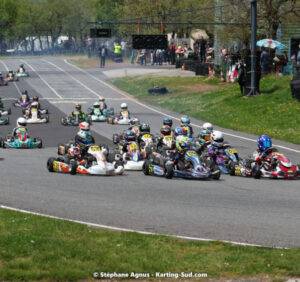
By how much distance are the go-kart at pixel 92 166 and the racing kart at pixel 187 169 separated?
40.8 inches

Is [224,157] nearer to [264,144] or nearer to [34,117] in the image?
[264,144]

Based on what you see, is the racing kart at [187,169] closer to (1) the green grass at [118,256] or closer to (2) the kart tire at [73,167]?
(2) the kart tire at [73,167]

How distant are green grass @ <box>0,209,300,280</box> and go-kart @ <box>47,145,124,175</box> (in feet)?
23.5

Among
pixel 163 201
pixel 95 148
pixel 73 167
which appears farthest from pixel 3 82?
pixel 163 201

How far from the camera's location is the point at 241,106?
129 ft

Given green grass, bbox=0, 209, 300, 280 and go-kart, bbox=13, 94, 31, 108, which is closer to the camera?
green grass, bbox=0, 209, 300, 280

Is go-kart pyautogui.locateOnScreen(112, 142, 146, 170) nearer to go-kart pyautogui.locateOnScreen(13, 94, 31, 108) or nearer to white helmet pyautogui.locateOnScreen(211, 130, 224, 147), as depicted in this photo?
white helmet pyautogui.locateOnScreen(211, 130, 224, 147)

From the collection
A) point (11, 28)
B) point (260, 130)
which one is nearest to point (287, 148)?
point (260, 130)

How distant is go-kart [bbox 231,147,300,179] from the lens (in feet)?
63.6

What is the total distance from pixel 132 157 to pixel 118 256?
10.6m

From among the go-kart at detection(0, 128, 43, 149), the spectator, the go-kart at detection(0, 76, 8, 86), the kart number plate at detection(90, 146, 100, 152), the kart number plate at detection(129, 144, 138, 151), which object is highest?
the spectator

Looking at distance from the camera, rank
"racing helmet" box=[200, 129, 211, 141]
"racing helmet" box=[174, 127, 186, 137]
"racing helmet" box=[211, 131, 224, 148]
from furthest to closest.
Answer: "racing helmet" box=[174, 127, 186, 137] → "racing helmet" box=[200, 129, 211, 141] → "racing helmet" box=[211, 131, 224, 148]

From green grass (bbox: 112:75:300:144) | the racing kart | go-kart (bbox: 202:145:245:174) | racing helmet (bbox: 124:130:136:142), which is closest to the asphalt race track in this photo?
the racing kart

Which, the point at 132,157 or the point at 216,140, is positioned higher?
the point at 216,140
